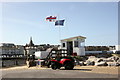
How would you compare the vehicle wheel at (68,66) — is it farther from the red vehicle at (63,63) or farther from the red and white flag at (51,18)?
the red and white flag at (51,18)

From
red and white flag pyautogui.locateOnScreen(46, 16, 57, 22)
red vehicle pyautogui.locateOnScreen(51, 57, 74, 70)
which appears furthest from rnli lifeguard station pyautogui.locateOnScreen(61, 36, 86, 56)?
red vehicle pyautogui.locateOnScreen(51, 57, 74, 70)

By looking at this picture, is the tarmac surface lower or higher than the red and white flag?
lower

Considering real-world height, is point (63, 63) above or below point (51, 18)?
below

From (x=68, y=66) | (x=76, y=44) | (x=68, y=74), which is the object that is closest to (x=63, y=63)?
(x=68, y=66)

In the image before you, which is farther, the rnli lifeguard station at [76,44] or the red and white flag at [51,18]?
the rnli lifeguard station at [76,44]

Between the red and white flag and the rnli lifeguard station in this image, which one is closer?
the red and white flag

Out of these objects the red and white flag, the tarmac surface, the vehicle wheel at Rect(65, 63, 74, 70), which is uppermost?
the red and white flag

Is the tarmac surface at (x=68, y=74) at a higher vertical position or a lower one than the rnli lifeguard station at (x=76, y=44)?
lower

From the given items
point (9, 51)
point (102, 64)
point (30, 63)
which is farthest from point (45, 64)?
point (9, 51)

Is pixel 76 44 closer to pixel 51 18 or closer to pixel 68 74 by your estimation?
pixel 51 18

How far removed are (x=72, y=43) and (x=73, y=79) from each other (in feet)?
141

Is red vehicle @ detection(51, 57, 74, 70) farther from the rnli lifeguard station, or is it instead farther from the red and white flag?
the rnli lifeguard station

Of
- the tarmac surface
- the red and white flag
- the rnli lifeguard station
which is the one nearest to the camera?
the tarmac surface

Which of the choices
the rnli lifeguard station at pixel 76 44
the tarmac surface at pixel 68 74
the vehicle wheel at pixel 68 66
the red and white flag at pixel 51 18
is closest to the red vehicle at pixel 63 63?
the vehicle wheel at pixel 68 66
